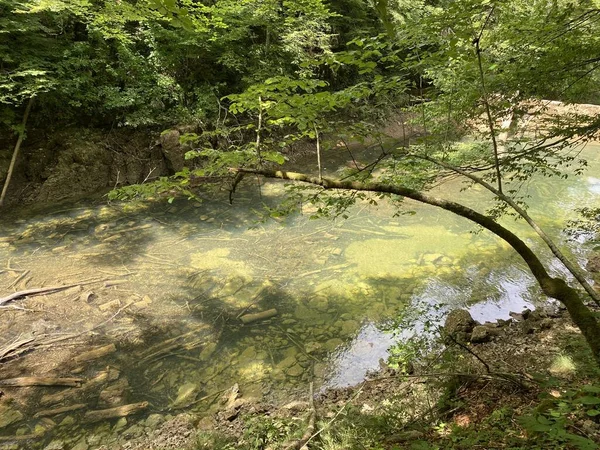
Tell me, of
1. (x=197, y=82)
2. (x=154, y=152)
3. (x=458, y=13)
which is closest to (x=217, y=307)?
(x=458, y=13)

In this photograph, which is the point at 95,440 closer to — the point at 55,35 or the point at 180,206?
the point at 180,206

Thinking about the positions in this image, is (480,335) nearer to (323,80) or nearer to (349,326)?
(349,326)

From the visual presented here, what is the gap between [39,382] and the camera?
4582 mm

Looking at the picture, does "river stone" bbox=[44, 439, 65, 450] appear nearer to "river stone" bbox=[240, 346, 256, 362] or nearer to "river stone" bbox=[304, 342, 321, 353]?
"river stone" bbox=[240, 346, 256, 362]

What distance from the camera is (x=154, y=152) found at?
11.2 metres

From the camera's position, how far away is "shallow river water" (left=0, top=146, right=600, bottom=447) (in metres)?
4.95

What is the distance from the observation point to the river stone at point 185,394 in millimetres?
4449

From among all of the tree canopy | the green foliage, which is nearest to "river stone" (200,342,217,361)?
the tree canopy

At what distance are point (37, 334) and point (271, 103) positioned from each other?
5175 mm

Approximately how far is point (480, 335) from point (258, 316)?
3.34m

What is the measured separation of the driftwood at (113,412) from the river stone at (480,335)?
4.40 metres

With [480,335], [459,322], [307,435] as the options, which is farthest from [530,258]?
[459,322]

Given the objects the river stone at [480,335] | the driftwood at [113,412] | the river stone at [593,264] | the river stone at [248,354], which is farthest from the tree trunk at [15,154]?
the river stone at [593,264]

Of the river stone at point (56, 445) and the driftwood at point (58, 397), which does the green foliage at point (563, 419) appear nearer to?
the river stone at point (56, 445)
